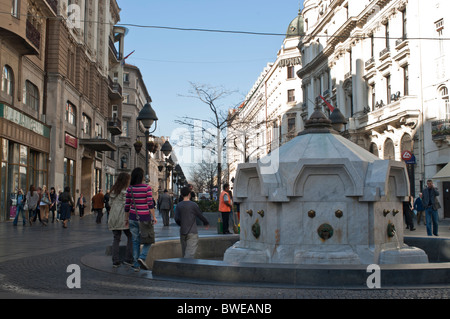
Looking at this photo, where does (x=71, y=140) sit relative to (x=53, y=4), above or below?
below

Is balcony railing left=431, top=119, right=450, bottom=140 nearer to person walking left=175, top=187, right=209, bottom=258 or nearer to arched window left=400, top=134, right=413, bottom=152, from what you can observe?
arched window left=400, top=134, right=413, bottom=152

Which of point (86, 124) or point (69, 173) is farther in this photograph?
point (86, 124)

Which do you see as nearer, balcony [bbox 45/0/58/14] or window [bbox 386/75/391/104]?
balcony [bbox 45/0/58/14]

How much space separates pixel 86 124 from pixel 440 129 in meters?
25.3

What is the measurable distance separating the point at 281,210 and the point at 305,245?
0.69m

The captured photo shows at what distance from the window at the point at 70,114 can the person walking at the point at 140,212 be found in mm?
26664

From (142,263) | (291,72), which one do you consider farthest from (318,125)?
(291,72)

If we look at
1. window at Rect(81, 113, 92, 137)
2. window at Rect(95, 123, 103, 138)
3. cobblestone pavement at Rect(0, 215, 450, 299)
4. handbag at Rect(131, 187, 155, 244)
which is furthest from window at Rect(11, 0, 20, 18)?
window at Rect(95, 123, 103, 138)

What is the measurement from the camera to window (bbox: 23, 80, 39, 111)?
27367 mm

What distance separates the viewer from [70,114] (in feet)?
Result: 114

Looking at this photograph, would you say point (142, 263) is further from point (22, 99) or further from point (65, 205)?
point (22, 99)

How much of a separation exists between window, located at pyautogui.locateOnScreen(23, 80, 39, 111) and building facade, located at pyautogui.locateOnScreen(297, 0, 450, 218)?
1526 centimetres

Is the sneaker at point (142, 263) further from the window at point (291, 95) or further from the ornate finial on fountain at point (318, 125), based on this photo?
the window at point (291, 95)

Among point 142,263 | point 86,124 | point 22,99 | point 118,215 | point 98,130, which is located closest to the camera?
point 142,263
